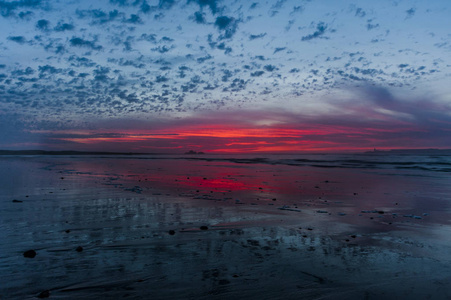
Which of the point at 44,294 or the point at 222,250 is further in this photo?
the point at 222,250

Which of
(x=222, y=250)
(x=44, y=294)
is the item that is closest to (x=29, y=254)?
(x=44, y=294)

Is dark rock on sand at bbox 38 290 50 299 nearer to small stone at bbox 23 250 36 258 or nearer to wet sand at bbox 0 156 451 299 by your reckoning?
wet sand at bbox 0 156 451 299

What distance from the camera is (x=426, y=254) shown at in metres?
6.36

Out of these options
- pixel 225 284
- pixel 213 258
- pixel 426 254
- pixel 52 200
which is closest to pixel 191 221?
pixel 213 258

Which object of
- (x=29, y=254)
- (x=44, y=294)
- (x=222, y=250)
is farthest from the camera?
(x=222, y=250)

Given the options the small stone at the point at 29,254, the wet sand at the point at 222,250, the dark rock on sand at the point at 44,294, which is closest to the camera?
the dark rock on sand at the point at 44,294

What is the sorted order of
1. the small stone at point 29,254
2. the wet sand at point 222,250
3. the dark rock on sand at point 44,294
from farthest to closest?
the small stone at point 29,254 → the wet sand at point 222,250 → the dark rock on sand at point 44,294

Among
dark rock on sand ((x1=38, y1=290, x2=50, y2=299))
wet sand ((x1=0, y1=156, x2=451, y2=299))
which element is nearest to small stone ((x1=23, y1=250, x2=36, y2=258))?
wet sand ((x1=0, y1=156, x2=451, y2=299))

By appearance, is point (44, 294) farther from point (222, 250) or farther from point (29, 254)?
point (222, 250)

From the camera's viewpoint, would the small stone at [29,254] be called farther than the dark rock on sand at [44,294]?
Yes

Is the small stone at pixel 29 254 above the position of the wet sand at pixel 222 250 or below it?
above

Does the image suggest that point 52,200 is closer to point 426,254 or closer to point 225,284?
point 225,284

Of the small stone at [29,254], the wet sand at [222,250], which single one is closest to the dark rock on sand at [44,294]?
the wet sand at [222,250]

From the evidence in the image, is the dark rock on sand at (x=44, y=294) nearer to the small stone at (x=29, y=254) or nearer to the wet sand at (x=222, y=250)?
the wet sand at (x=222, y=250)
